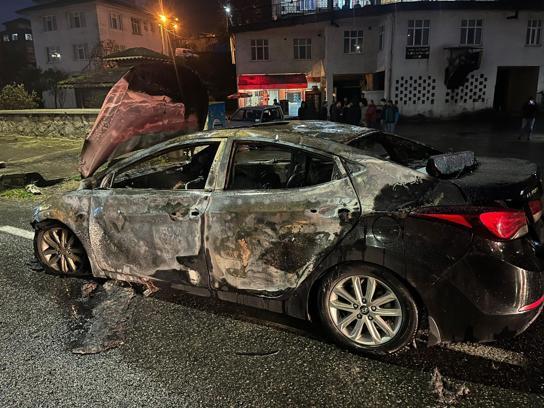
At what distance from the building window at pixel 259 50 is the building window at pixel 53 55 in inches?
775

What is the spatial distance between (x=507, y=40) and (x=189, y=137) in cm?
2659

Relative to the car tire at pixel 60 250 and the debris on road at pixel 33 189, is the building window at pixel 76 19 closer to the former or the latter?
the debris on road at pixel 33 189

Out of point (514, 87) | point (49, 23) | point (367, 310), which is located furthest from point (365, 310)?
point (49, 23)

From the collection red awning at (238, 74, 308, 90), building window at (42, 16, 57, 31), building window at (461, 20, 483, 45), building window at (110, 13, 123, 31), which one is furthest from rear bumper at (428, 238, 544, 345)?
building window at (42, 16, 57, 31)

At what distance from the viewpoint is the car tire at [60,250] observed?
4152 millimetres

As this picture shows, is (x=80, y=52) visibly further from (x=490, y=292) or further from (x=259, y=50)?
(x=490, y=292)

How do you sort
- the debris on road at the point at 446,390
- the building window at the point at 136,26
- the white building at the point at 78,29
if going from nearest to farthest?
the debris on road at the point at 446,390 < the white building at the point at 78,29 < the building window at the point at 136,26

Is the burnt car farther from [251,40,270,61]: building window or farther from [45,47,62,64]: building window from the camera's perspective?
[45,47,62,64]: building window

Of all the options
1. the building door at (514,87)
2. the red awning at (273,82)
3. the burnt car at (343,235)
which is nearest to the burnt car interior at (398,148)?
the burnt car at (343,235)

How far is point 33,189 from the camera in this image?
8586mm

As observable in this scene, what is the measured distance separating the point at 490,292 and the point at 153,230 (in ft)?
Answer: 7.97

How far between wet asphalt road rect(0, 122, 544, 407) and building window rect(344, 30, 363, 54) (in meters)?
26.0

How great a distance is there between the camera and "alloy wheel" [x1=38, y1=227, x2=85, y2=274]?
13.6ft

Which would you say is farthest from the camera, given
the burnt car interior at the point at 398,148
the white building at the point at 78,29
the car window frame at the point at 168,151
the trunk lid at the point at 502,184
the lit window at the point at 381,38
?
the white building at the point at 78,29
